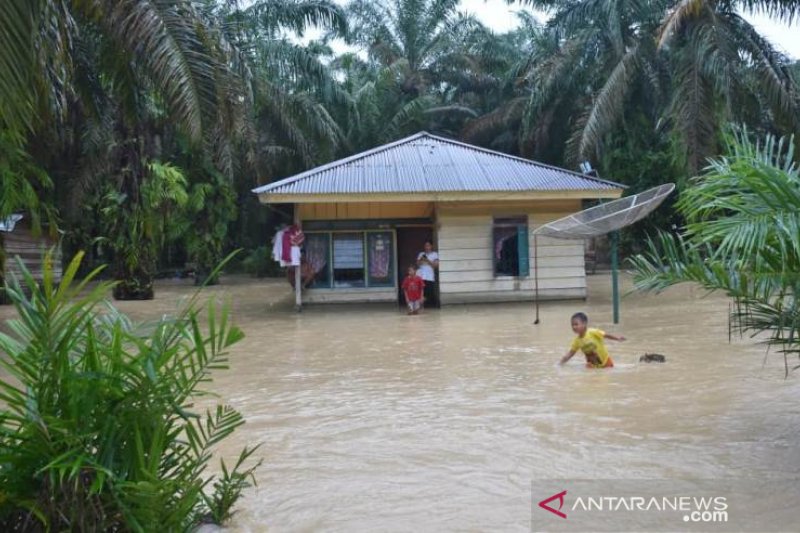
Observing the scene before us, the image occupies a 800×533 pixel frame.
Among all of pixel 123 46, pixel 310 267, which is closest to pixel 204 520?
pixel 123 46

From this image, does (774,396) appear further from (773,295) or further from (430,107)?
(430,107)

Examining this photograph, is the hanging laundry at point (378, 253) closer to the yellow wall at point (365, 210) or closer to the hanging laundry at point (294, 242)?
the yellow wall at point (365, 210)

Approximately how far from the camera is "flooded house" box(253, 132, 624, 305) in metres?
15.6

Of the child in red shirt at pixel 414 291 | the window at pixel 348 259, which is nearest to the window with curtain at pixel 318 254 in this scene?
the window at pixel 348 259

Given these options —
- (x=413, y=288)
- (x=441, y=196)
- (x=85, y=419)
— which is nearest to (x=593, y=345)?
(x=85, y=419)

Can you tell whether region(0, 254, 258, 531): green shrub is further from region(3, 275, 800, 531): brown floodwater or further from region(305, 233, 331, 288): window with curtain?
region(305, 233, 331, 288): window with curtain

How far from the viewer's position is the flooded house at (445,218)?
15633mm

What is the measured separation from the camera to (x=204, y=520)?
3836 millimetres

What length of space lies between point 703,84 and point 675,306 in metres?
6.27

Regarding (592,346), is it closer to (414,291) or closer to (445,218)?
(414,291)

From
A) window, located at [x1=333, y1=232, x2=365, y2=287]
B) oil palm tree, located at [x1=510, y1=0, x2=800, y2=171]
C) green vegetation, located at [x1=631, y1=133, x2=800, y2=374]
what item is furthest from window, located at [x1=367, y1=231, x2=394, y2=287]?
green vegetation, located at [x1=631, y1=133, x2=800, y2=374]

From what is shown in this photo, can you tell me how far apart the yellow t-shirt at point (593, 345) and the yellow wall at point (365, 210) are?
29.1ft

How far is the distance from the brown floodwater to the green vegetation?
1.11m

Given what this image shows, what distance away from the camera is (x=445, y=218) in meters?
16.6
